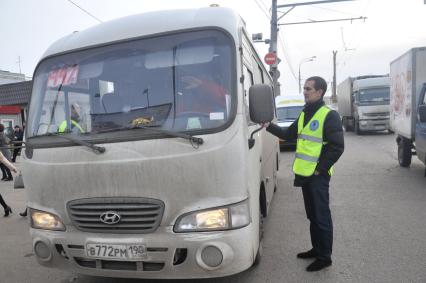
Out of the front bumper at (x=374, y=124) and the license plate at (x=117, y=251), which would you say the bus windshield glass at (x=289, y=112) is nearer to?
the front bumper at (x=374, y=124)

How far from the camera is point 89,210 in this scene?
3197 millimetres

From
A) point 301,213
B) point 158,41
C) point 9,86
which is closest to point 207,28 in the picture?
point 158,41

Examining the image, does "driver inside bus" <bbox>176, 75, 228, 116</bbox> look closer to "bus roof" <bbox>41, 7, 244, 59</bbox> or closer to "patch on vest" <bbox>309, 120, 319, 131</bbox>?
"bus roof" <bbox>41, 7, 244, 59</bbox>

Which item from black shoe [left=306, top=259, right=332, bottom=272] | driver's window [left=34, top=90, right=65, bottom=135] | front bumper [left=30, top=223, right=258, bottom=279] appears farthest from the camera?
black shoe [left=306, top=259, right=332, bottom=272]

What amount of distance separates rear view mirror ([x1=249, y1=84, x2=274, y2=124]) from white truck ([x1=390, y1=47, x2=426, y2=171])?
6098 mm

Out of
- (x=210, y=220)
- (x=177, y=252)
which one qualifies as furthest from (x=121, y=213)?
(x=210, y=220)

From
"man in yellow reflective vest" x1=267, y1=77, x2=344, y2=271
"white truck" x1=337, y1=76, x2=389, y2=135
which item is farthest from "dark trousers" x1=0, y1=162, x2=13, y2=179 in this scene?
"white truck" x1=337, y1=76, x2=389, y2=135

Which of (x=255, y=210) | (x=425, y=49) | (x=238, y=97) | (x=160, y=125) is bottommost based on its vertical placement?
(x=255, y=210)

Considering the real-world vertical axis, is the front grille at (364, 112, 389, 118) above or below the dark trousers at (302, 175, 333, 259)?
above

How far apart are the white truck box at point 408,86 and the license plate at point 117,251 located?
8181 millimetres

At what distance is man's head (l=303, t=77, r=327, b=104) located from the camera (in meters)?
3.96

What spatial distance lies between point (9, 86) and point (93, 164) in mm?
29738

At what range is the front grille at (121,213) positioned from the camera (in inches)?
120

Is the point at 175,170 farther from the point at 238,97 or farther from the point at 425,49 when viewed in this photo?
the point at 425,49
